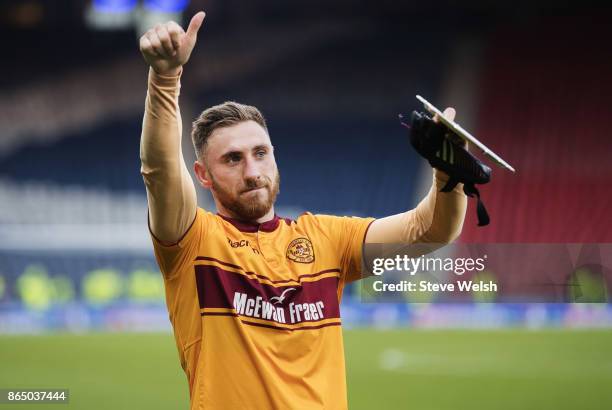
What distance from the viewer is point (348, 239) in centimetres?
267

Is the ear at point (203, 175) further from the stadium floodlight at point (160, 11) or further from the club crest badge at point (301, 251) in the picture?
the stadium floodlight at point (160, 11)

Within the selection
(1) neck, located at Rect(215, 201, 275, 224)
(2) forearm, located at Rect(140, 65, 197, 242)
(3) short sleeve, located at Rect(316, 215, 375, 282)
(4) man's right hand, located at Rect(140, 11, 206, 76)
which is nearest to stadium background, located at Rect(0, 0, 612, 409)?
(3) short sleeve, located at Rect(316, 215, 375, 282)

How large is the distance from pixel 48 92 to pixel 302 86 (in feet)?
15.0

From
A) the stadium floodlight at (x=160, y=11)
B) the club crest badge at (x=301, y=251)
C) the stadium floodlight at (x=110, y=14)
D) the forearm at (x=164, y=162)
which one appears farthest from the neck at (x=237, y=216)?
the stadium floodlight at (x=110, y=14)

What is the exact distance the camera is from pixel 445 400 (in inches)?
→ 292

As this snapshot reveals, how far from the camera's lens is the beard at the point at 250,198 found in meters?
2.55

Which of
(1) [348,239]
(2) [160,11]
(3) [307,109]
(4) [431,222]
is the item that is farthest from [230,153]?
(3) [307,109]

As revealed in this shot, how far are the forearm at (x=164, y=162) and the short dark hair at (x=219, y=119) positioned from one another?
328 mm

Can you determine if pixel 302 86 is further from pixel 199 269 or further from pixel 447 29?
pixel 199 269

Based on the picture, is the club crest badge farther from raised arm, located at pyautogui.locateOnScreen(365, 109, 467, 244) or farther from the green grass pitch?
the green grass pitch

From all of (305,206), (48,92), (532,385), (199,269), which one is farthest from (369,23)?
(199,269)

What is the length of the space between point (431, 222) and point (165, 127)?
852 millimetres

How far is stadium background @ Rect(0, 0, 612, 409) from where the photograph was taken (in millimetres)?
13758

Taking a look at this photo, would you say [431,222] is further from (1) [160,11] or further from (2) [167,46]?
(1) [160,11]
